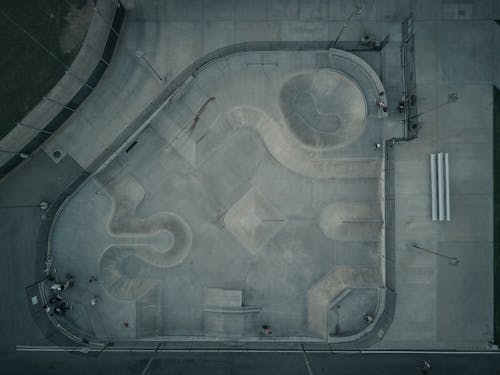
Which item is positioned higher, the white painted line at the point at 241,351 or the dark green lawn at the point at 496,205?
the dark green lawn at the point at 496,205

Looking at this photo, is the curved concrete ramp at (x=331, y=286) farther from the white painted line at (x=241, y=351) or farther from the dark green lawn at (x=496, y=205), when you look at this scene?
the dark green lawn at (x=496, y=205)

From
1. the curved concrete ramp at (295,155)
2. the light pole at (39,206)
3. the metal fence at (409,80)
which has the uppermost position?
the metal fence at (409,80)

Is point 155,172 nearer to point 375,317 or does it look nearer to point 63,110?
point 63,110

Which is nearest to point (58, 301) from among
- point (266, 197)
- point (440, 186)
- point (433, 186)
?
point (266, 197)

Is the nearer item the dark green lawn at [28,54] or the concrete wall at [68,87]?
the dark green lawn at [28,54]

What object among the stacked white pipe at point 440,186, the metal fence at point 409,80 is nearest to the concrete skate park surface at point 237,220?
the metal fence at point 409,80

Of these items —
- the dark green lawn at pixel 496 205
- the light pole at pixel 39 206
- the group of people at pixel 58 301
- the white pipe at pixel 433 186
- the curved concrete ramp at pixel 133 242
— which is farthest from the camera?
the curved concrete ramp at pixel 133 242

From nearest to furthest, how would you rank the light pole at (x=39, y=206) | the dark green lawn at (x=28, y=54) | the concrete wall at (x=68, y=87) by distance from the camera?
the dark green lawn at (x=28, y=54) < the concrete wall at (x=68, y=87) < the light pole at (x=39, y=206)
